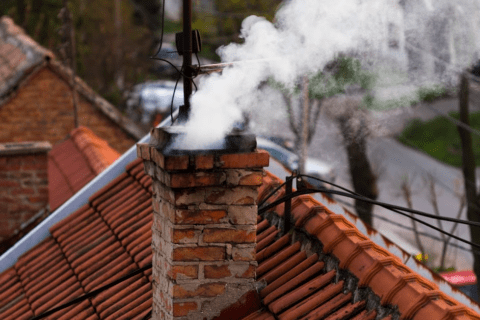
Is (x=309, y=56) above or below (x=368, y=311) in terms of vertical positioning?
above

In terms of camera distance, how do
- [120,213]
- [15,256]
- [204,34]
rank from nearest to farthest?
1. [120,213]
2. [15,256]
3. [204,34]

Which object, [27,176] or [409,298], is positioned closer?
[409,298]

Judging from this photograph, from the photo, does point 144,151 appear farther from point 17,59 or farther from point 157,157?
point 17,59

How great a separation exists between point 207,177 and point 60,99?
10.2 m

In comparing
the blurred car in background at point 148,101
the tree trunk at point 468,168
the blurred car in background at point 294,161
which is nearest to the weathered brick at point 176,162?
the tree trunk at point 468,168

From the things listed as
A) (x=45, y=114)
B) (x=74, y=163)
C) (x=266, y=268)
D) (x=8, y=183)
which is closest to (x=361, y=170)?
(x=45, y=114)

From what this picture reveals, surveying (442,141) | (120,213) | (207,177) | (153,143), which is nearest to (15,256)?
(120,213)

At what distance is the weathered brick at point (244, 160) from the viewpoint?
3.25 meters

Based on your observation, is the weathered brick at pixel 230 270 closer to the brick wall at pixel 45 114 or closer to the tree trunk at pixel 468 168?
the tree trunk at pixel 468 168

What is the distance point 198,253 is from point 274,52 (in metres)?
1.45

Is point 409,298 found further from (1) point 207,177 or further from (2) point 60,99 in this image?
(2) point 60,99

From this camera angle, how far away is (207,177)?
3238mm

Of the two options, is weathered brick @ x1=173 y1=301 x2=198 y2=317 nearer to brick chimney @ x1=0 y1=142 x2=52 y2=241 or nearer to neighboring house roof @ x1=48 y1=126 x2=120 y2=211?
neighboring house roof @ x1=48 y1=126 x2=120 y2=211

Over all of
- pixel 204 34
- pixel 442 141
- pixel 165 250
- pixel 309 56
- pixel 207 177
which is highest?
pixel 204 34
